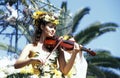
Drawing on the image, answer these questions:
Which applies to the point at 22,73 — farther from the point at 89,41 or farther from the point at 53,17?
the point at 89,41

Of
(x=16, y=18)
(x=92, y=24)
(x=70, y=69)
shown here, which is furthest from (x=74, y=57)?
(x=92, y=24)

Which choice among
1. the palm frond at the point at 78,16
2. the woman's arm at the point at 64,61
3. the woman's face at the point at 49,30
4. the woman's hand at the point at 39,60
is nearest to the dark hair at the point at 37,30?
the woman's face at the point at 49,30

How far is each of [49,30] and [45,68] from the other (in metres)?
0.43

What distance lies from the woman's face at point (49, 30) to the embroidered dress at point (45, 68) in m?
0.22

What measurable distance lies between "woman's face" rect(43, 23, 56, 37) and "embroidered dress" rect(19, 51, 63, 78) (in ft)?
0.71

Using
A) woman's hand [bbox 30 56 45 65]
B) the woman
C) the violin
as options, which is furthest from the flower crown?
woman's hand [bbox 30 56 45 65]

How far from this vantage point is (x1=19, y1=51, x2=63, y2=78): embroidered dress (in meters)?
5.28

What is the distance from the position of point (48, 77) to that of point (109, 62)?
615 inches

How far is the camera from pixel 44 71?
5293 millimetres

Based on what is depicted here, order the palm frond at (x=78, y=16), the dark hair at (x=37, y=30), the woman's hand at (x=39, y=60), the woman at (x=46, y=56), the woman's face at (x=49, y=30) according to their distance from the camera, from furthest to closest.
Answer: the palm frond at (x=78, y=16)
the dark hair at (x=37, y=30)
the woman's face at (x=49, y=30)
the woman at (x=46, y=56)
the woman's hand at (x=39, y=60)

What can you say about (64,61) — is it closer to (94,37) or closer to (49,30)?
(49,30)

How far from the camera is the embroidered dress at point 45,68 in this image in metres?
5.28

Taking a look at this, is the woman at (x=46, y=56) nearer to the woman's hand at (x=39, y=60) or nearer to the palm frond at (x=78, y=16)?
the woman's hand at (x=39, y=60)

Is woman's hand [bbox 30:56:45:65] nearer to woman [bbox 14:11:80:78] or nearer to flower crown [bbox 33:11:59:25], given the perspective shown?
woman [bbox 14:11:80:78]
